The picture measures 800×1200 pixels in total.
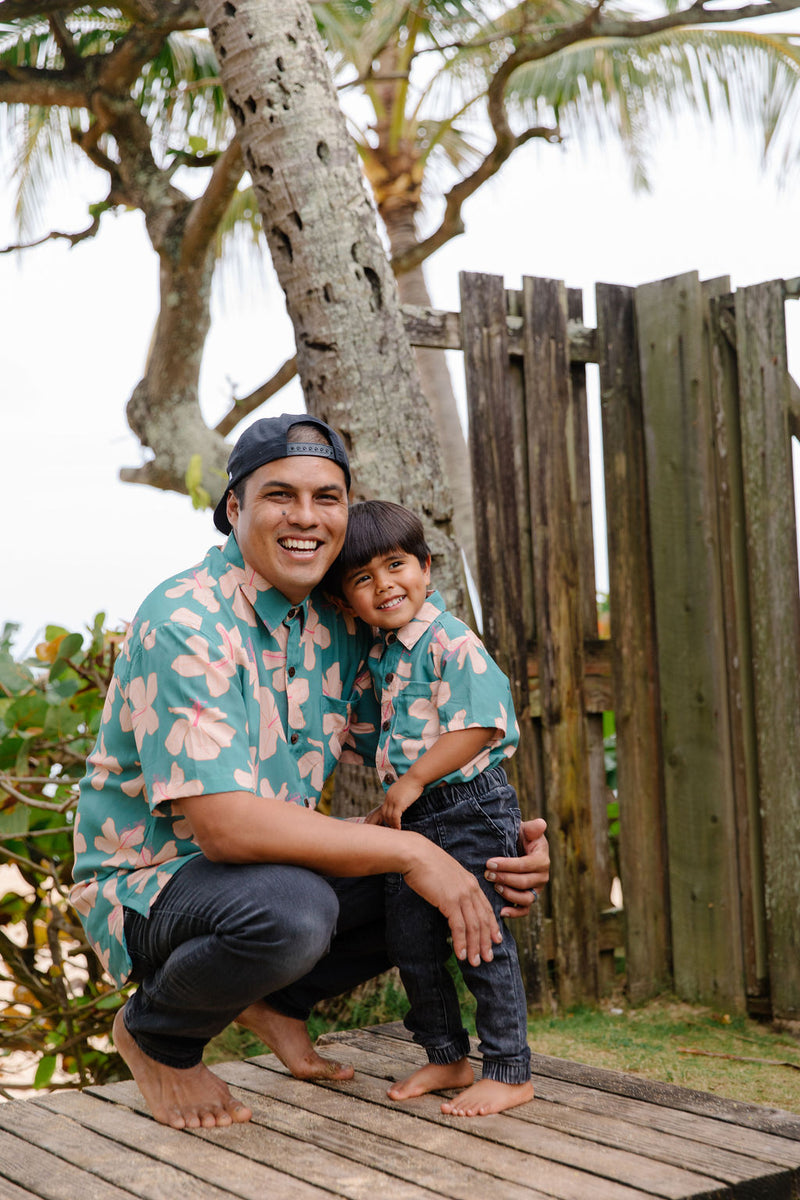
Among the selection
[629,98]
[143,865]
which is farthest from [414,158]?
[143,865]

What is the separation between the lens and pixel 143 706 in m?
2.45

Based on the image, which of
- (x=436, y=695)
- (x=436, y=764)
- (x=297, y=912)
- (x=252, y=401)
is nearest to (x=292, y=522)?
(x=436, y=695)

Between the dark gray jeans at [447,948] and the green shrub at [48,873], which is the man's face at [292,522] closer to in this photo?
the dark gray jeans at [447,948]

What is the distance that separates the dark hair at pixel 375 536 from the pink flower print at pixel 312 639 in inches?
4.6

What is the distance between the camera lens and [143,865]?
2.57 m

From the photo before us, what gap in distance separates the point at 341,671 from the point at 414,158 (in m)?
8.69

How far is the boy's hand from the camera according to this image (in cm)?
259

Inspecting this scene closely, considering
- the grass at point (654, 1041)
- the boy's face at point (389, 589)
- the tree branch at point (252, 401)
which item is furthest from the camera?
the tree branch at point (252, 401)

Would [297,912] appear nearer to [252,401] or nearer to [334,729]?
[334,729]

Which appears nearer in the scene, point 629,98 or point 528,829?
point 528,829

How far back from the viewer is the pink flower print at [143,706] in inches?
95.3

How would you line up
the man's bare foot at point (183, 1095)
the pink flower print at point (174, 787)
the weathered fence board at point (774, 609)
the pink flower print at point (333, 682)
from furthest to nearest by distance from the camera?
the weathered fence board at point (774, 609)
the pink flower print at point (333, 682)
the man's bare foot at point (183, 1095)
the pink flower print at point (174, 787)

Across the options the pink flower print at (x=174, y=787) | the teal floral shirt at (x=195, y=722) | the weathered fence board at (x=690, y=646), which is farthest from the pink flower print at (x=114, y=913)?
the weathered fence board at (x=690, y=646)

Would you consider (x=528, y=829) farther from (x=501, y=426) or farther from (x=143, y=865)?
(x=501, y=426)
